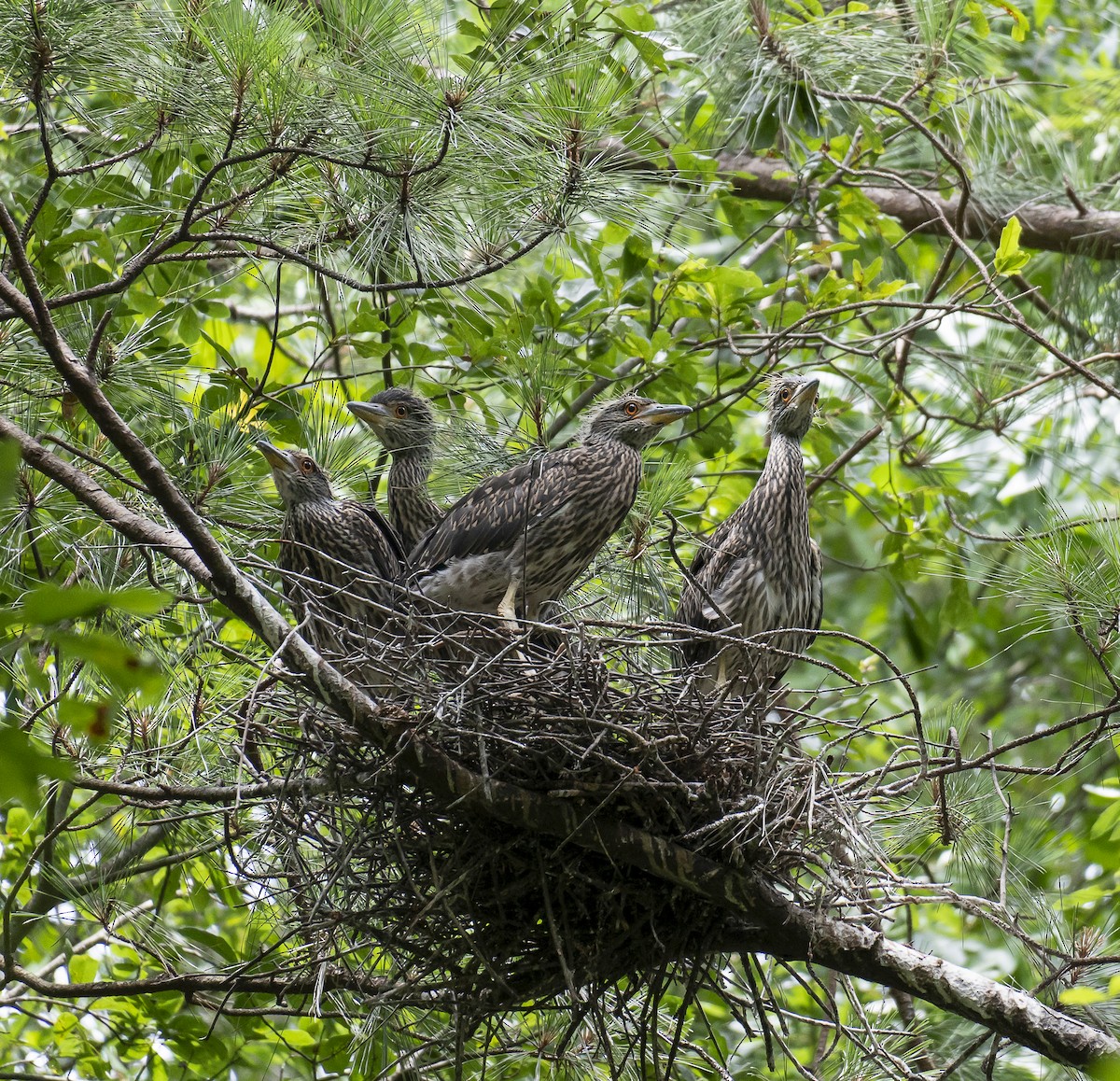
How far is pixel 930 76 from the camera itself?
4836 millimetres

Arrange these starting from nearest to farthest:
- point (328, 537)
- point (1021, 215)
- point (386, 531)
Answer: point (328, 537) → point (386, 531) → point (1021, 215)

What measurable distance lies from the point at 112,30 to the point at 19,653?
177cm

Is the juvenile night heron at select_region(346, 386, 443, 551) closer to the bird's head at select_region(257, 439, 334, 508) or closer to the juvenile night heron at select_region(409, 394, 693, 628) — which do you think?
the bird's head at select_region(257, 439, 334, 508)

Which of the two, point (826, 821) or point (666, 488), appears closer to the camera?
point (826, 821)

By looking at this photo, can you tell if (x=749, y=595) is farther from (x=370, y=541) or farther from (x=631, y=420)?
(x=370, y=541)

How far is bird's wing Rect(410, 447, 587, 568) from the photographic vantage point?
3.88 m

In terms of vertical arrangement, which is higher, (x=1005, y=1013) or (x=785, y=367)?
(x=785, y=367)

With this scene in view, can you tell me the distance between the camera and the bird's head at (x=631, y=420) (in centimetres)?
410

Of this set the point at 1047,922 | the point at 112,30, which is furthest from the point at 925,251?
the point at 112,30

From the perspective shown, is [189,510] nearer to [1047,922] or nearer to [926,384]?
[1047,922]

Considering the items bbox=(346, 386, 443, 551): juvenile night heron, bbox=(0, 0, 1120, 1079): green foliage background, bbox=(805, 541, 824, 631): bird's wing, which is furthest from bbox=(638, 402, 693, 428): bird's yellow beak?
bbox=(346, 386, 443, 551): juvenile night heron

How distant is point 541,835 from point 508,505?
1.31m

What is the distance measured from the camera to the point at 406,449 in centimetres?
458

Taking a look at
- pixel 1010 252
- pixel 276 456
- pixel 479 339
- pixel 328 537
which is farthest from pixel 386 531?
pixel 1010 252
